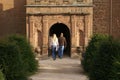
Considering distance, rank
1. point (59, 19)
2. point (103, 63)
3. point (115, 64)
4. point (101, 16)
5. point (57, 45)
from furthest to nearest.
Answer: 1. point (101, 16)
2. point (59, 19)
3. point (57, 45)
4. point (103, 63)
5. point (115, 64)

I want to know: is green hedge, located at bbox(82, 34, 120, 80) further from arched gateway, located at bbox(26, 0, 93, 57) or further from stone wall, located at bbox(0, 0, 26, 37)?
A: stone wall, located at bbox(0, 0, 26, 37)

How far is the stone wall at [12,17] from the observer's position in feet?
117

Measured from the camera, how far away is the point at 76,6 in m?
32.7

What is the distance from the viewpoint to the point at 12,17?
117ft

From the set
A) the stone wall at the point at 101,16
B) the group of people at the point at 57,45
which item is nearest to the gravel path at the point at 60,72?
the group of people at the point at 57,45

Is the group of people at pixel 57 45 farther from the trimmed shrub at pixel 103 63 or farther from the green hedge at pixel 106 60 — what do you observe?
the trimmed shrub at pixel 103 63

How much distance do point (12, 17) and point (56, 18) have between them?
437 cm

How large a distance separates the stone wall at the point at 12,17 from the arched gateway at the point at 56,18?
3011 millimetres

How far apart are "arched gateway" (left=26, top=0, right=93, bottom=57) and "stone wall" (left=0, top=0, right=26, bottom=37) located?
301 cm

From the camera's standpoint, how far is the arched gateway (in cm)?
3262

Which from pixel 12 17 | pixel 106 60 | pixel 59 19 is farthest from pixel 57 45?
pixel 106 60

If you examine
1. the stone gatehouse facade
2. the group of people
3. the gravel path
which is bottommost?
the gravel path

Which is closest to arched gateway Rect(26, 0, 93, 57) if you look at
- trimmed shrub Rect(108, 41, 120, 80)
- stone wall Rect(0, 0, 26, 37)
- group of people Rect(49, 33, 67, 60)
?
group of people Rect(49, 33, 67, 60)

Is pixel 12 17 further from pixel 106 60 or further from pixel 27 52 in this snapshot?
pixel 106 60
